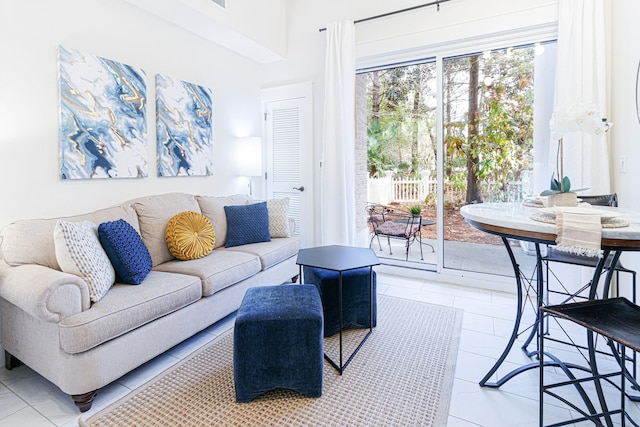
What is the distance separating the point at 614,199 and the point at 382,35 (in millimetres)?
2570

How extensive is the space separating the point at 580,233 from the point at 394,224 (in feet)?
8.80

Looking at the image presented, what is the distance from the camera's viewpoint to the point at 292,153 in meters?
4.29

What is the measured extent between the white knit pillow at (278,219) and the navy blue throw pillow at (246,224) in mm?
113

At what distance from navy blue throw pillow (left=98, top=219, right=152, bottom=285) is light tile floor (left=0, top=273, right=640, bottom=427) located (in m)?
0.56

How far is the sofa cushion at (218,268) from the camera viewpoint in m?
2.38

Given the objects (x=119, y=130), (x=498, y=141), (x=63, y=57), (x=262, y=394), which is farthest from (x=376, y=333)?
(x=63, y=57)

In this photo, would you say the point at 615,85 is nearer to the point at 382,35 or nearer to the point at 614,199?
the point at 614,199

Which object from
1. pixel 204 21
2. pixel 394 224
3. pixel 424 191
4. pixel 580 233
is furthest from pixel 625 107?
pixel 204 21

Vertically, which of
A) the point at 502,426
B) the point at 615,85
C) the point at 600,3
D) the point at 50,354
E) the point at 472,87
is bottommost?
the point at 502,426

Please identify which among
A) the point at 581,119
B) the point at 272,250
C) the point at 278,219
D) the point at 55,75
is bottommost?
the point at 272,250

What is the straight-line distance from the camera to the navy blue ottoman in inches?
66.9

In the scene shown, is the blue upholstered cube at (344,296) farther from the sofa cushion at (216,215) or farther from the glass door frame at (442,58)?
the glass door frame at (442,58)

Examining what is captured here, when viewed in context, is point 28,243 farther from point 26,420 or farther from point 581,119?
point 581,119

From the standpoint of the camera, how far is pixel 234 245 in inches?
125
